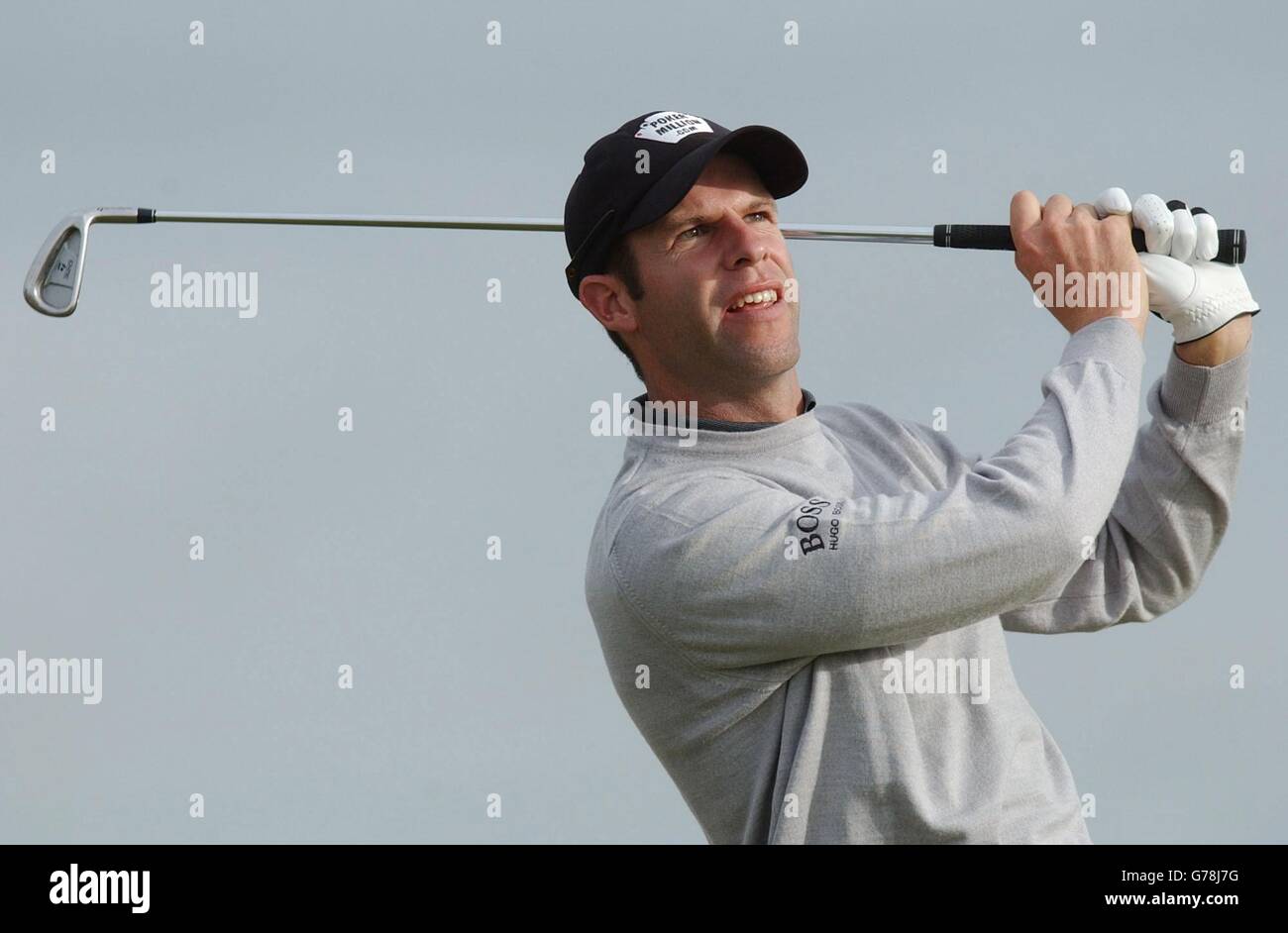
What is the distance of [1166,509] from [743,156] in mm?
1189

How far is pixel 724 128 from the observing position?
421cm

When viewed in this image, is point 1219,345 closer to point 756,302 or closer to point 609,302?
point 756,302

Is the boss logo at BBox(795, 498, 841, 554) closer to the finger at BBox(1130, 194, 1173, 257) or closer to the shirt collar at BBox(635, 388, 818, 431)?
the shirt collar at BBox(635, 388, 818, 431)

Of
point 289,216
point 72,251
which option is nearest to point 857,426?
point 289,216

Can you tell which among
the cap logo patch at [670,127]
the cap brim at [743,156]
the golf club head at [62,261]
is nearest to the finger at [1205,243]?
the cap brim at [743,156]

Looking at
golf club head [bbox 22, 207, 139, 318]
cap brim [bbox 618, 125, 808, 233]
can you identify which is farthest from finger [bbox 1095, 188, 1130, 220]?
golf club head [bbox 22, 207, 139, 318]

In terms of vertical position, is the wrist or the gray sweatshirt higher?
the wrist

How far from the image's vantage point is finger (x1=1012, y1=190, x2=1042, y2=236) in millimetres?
3857

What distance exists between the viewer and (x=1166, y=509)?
4125mm

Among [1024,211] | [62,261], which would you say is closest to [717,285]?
[1024,211]

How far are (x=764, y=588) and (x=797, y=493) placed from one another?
1.10ft

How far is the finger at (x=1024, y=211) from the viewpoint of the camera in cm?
386

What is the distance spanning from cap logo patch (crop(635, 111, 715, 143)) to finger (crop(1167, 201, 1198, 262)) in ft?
3.29

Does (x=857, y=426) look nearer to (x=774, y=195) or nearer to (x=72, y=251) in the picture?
(x=774, y=195)
